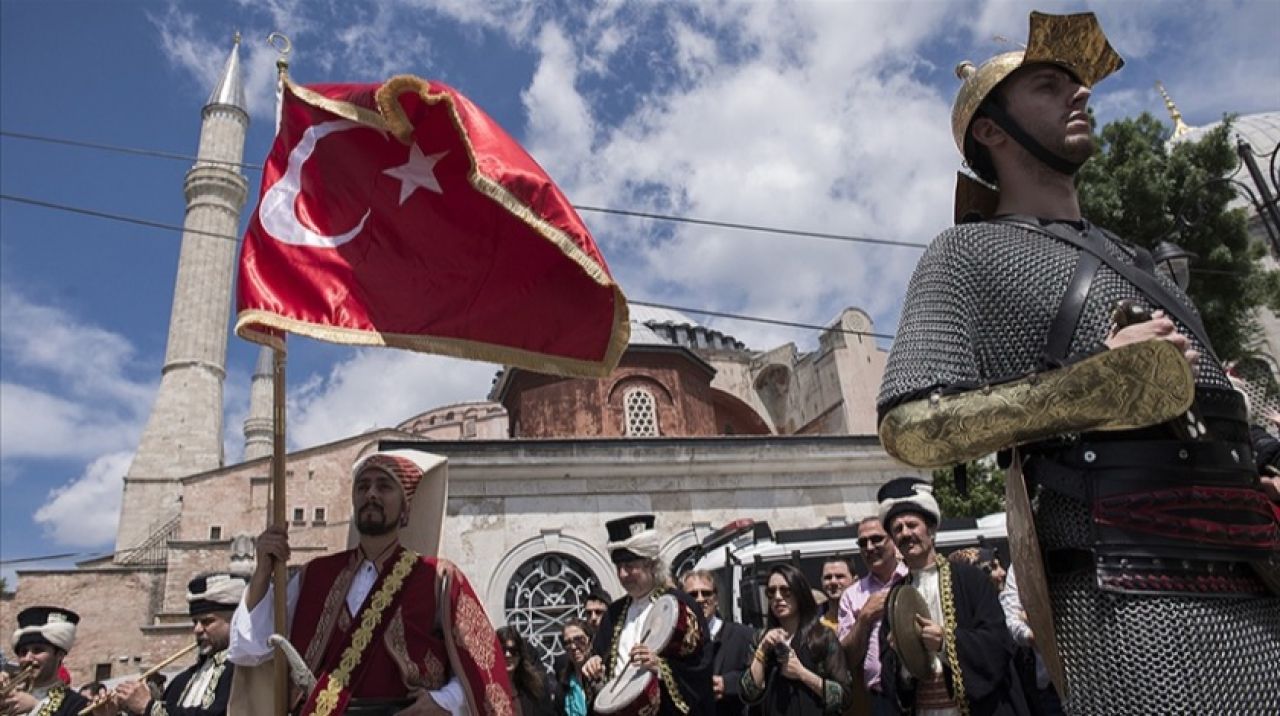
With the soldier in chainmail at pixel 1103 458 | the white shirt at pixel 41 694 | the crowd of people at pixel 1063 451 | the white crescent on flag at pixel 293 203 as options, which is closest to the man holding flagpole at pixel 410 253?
the white crescent on flag at pixel 293 203

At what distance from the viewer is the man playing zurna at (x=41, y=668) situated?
532 centimetres

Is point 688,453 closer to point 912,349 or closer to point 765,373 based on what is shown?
point 912,349

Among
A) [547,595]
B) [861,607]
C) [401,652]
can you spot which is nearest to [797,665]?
[861,607]

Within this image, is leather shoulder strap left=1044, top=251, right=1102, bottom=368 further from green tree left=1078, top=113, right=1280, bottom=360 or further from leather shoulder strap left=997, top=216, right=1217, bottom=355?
green tree left=1078, top=113, right=1280, bottom=360

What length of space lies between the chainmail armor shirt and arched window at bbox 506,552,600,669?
15.4 meters

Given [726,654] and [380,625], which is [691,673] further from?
[380,625]

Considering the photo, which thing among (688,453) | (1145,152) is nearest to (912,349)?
(688,453)

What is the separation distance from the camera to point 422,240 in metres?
4.56

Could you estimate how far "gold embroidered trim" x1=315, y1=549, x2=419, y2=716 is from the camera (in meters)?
3.29

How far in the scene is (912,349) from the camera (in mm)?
1876

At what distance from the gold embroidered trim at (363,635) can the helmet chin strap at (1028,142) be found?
2.83 meters

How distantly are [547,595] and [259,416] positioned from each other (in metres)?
51.4

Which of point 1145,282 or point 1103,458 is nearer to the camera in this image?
point 1103,458

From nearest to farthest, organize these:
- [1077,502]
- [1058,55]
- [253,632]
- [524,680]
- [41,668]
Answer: [1077,502] → [1058,55] → [253,632] → [41,668] → [524,680]
